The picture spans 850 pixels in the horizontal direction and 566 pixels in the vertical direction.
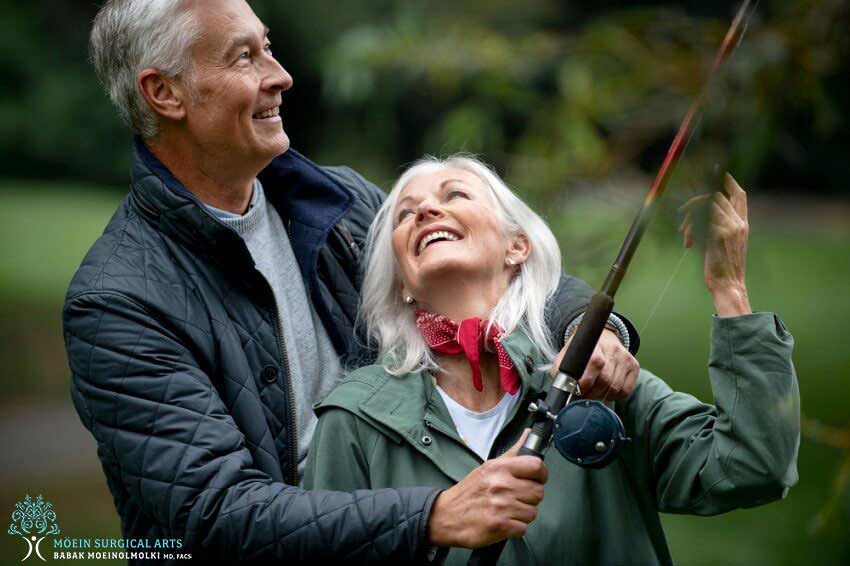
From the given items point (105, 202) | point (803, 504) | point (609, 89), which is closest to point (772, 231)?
point (803, 504)

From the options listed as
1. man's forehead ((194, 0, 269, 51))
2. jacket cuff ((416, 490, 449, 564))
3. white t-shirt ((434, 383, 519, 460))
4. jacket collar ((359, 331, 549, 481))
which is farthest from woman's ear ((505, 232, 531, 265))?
man's forehead ((194, 0, 269, 51))

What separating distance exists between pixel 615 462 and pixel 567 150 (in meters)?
0.66

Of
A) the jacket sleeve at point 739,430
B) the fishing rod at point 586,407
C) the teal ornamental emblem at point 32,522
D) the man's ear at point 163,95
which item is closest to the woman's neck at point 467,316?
the fishing rod at point 586,407

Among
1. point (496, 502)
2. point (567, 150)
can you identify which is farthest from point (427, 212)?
point (496, 502)

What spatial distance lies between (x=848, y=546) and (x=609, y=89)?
3.98 ft

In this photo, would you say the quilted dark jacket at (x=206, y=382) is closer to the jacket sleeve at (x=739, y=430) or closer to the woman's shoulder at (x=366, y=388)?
the woman's shoulder at (x=366, y=388)

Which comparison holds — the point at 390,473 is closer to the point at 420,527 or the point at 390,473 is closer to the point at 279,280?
the point at 420,527

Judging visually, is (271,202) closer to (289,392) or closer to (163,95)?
(163,95)

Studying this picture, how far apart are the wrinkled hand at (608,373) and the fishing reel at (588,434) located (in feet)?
0.52

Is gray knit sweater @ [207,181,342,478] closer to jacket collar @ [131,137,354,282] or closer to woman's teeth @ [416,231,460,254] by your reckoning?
jacket collar @ [131,137,354,282]

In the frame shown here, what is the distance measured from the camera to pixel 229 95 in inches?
105

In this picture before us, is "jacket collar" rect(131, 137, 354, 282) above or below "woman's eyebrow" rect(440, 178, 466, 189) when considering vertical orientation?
below

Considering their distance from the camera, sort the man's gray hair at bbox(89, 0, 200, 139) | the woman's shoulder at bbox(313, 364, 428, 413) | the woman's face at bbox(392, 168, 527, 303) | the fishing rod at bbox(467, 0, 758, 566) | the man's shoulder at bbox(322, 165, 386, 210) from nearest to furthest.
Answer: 1. the fishing rod at bbox(467, 0, 758, 566)
2. the woman's shoulder at bbox(313, 364, 428, 413)
3. the woman's face at bbox(392, 168, 527, 303)
4. the man's gray hair at bbox(89, 0, 200, 139)
5. the man's shoulder at bbox(322, 165, 386, 210)

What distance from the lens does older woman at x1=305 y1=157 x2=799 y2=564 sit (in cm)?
217
